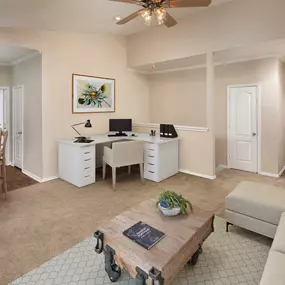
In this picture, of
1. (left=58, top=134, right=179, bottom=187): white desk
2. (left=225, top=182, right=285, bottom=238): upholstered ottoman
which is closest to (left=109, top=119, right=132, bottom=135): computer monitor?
(left=58, top=134, right=179, bottom=187): white desk

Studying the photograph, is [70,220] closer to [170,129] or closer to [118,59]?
[170,129]

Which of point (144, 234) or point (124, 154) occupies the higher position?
point (124, 154)

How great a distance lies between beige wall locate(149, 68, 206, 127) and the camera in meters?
5.79

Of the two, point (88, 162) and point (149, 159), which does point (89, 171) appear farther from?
point (149, 159)

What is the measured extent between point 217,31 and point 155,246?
13.1ft

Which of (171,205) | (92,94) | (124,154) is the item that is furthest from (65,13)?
(171,205)

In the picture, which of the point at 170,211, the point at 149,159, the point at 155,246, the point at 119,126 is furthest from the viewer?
the point at 119,126

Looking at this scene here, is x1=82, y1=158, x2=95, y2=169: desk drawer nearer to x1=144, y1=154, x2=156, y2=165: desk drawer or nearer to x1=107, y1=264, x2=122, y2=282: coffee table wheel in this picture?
x1=144, y1=154, x2=156, y2=165: desk drawer

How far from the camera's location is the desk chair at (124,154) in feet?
13.4

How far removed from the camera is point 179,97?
6.19 meters

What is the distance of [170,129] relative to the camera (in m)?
4.91

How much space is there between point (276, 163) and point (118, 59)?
4.38 m

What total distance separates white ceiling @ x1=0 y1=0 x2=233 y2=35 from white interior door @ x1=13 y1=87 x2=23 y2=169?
75.6 inches

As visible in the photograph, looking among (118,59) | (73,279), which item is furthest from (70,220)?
(118,59)
